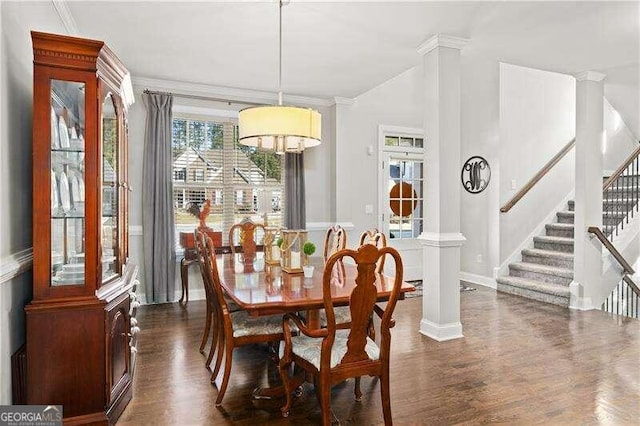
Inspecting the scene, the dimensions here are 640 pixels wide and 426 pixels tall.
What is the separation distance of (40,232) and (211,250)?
2.93 feet

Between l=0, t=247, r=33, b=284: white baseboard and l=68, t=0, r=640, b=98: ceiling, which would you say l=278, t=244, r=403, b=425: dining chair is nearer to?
l=0, t=247, r=33, b=284: white baseboard

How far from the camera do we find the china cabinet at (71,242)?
6.59ft

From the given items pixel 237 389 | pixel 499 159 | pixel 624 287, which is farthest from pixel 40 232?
pixel 624 287

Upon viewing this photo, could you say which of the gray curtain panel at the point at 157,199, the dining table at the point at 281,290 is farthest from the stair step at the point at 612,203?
the gray curtain panel at the point at 157,199

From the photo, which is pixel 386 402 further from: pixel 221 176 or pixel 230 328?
pixel 221 176

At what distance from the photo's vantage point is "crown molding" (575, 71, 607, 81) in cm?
448

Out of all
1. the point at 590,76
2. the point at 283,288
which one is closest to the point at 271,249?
the point at 283,288

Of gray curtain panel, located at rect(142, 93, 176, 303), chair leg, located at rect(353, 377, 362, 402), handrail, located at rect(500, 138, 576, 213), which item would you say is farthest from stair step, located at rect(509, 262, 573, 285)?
gray curtain panel, located at rect(142, 93, 176, 303)

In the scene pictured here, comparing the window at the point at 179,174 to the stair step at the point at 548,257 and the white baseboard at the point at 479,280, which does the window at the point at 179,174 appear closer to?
the white baseboard at the point at 479,280

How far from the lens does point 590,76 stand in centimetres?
450

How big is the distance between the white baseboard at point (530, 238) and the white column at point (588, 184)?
1.07m

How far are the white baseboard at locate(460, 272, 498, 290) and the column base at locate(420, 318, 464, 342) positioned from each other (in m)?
2.41

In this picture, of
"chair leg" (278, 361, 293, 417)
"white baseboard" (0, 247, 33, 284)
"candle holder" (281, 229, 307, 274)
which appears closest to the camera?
"white baseboard" (0, 247, 33, 284)

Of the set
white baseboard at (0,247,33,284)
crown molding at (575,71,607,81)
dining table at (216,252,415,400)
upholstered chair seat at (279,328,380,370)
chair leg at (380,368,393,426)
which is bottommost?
chair leg at (380,368,393,426)
